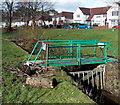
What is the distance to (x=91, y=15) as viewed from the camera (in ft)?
217

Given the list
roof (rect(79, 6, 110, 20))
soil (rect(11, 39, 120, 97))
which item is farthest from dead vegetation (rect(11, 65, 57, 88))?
roof (rect(79, 6, 110, 20))

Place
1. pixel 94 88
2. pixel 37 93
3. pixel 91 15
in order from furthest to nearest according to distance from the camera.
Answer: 1. pixel 91 15
2. pixel 94 88
3. pixel 37 93

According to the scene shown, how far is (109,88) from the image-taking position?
11.3 meters

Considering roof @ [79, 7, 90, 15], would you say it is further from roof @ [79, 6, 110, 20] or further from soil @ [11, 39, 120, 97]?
soil @ [11, 39, 120, 97]

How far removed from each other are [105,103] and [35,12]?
36.6 meters

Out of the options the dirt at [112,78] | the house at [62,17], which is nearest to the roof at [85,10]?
the house at [62,17]

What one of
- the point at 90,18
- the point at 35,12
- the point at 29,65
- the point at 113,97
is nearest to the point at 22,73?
the point at 29,65

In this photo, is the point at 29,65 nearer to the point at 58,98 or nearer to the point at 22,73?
the point at 22,73

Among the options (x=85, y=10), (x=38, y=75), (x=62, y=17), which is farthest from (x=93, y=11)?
(x=38, y=75)

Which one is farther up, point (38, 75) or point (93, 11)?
point (93, 11)

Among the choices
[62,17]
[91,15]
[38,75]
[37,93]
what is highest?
[91,15]

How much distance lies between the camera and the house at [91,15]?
62219 millimetres

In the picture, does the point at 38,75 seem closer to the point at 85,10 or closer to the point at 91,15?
the point at 91,15

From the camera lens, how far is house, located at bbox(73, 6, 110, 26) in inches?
2450
